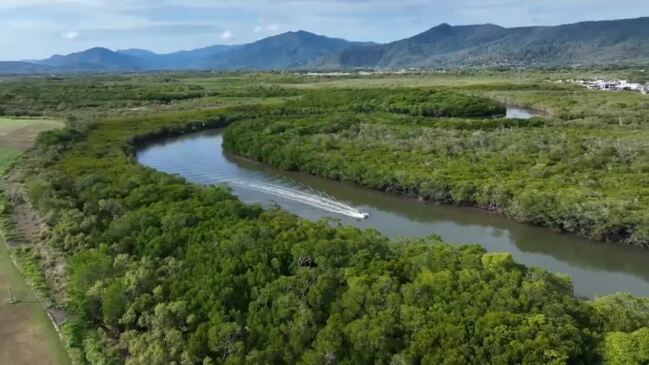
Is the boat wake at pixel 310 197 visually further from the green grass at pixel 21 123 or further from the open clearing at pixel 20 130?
the green grass at pixel 21 123

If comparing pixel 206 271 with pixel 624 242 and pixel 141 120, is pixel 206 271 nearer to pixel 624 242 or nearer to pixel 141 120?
pixel 624 242

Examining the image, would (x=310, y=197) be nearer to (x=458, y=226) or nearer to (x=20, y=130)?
(x=458, y=226)

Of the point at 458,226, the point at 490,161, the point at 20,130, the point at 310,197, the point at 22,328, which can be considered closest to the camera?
the point at 22,328

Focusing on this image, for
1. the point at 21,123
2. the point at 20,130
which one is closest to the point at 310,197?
the point at 20,130

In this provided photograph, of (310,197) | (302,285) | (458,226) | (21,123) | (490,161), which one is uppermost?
(21,123)

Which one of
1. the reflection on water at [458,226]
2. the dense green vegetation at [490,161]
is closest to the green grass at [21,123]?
the reflection on water at [458,226]

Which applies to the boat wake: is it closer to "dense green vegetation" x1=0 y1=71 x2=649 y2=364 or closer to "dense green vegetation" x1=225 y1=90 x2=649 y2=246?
"dense green vegetation" x1=0 y1=71 x2=649 y2=364

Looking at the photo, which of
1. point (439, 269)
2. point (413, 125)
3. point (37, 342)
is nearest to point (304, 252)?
point (439, 269)
